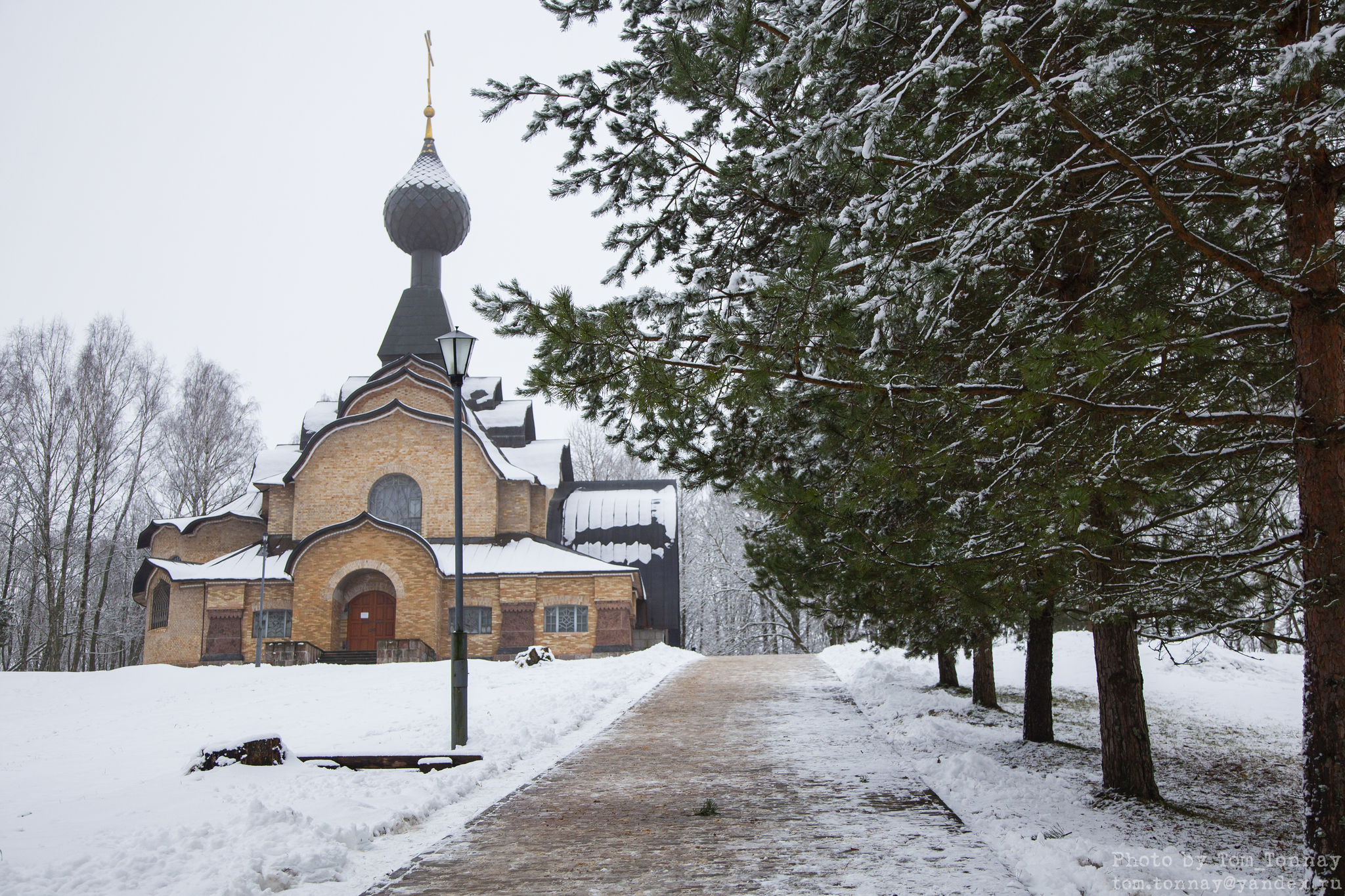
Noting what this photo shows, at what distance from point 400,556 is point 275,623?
4510 millimetres

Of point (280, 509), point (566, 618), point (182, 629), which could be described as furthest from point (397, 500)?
point (182, 629)

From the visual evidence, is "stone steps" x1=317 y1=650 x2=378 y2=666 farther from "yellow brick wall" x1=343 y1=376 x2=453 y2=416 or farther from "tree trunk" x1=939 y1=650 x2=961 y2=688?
"tree trunk" x1=939 y1=650 x2=961 y2=688

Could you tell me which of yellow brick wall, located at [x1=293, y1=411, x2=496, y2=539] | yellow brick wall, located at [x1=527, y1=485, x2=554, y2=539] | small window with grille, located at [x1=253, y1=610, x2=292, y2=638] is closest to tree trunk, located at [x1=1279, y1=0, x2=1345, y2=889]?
yellow brick wall, located at [x1=293, y1=411, x2=496, y2=539]

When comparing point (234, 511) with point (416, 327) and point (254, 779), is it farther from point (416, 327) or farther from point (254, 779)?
point (254, 779)

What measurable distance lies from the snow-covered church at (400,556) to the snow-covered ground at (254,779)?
28.9 ft

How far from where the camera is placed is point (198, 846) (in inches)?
207

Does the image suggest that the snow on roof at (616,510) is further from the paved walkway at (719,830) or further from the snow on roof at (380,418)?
the paved walkway at (719,830)

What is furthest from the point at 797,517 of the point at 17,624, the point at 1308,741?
the point at 17,624

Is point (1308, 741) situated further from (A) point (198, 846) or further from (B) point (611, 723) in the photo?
(B) point (611, 723)

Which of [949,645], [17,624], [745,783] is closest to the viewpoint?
[745,783]

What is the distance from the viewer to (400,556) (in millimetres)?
25891

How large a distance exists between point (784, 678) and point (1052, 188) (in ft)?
46.5

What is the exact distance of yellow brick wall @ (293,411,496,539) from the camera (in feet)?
92.2

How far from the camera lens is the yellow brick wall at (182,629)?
26688mm
